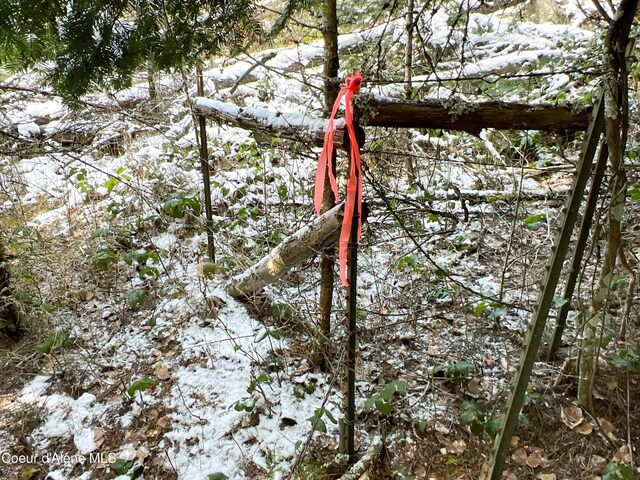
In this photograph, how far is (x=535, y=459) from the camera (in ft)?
7.20

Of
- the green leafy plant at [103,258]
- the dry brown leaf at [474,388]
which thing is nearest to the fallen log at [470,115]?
the dry brown leaf at [474,388]

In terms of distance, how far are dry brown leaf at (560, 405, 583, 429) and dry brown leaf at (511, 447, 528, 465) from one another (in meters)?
0.30

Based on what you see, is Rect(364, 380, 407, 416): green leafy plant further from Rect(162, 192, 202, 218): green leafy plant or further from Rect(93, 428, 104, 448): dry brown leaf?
Rect(162, 192, 202, 218): green leafy plant

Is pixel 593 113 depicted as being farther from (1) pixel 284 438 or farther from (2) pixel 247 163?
(2) pixel 247 163

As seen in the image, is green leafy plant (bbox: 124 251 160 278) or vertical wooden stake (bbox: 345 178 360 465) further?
green leafy plant (bbox: 124 251 160 278)

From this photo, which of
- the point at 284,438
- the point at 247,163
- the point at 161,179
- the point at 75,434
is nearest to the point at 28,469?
the point at 75,434

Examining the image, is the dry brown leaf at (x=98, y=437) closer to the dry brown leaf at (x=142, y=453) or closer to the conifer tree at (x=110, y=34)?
the dry brown leaf at (x=142, y=453)

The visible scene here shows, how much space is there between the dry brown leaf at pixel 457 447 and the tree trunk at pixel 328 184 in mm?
855

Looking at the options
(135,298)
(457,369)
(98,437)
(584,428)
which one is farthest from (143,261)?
(584,428)

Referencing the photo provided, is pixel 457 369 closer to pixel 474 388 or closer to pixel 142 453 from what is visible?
pixel 474 388

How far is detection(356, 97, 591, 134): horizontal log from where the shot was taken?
165cm

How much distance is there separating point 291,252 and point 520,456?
1741mm

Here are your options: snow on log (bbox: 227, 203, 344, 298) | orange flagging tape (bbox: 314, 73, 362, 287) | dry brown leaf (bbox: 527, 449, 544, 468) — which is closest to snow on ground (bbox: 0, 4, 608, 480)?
snow on log (bbox: 227, 203, 344, 298)

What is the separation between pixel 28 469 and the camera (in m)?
2.29
